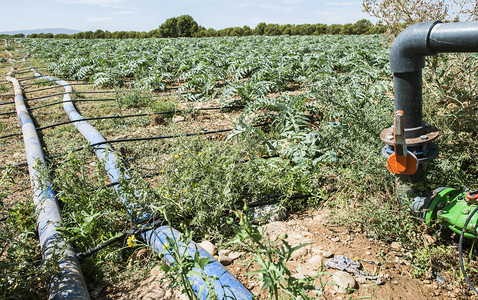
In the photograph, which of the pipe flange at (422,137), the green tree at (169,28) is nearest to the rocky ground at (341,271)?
the pipe flange at (422,137)

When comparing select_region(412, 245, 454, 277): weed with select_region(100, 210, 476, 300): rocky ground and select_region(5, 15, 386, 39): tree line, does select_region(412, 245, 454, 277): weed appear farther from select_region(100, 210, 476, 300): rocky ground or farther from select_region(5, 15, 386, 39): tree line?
select_region(5, 15, 386, 39): tree line

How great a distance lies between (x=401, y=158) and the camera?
1.92 m

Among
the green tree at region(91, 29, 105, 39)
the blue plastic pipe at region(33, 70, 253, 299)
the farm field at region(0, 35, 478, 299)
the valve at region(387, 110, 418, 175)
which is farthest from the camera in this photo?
the green tree at region(91, 29, 105, 39)

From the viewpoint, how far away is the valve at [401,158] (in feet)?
5.86

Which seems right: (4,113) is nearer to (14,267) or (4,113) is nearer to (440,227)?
(14,267)

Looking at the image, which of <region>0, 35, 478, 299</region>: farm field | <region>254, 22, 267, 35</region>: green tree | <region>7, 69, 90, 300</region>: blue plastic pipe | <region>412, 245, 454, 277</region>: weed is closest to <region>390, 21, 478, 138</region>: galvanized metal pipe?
<region>0, 35, 478, 299</region>: farm field

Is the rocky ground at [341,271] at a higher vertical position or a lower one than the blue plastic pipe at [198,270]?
lower

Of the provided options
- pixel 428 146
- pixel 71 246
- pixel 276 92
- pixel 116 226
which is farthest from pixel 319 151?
pixel 276 92

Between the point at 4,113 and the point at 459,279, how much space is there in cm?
758

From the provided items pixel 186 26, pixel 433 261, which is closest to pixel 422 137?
pixel 433 261

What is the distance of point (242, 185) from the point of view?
2842 mm

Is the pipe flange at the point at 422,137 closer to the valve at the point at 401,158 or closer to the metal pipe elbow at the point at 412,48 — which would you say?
the valve at the point at 401,158

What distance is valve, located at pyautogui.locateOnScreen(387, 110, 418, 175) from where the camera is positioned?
5.86ft

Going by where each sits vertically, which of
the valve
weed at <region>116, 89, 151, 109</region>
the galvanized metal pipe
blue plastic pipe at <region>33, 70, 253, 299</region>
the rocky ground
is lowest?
the rocky ground
